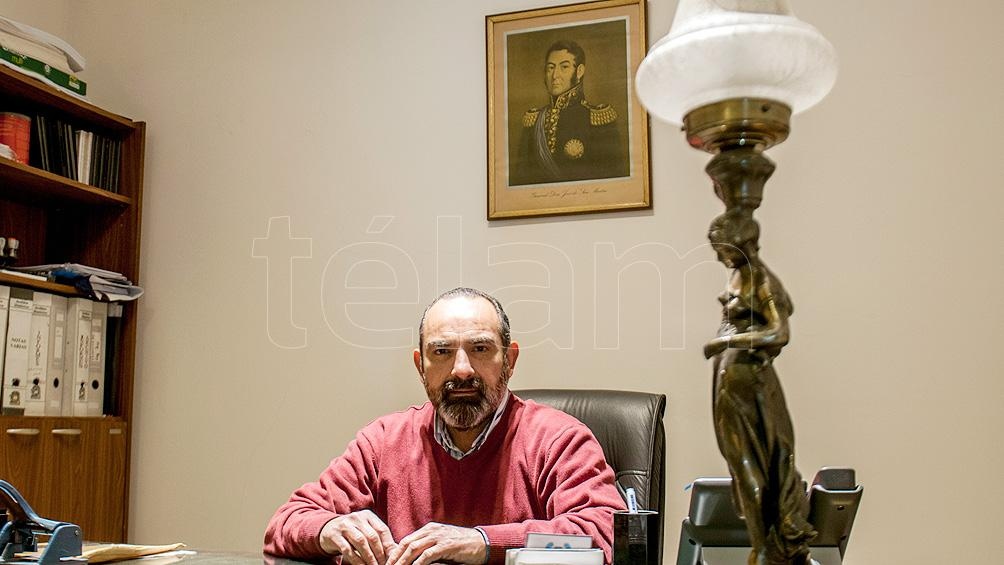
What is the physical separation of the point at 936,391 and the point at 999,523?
350 millimetres

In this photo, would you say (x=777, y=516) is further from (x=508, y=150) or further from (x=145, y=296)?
(x=145, y=296)

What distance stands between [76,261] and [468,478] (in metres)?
1.80

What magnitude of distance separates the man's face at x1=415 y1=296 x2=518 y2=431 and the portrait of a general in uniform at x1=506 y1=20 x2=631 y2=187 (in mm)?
725

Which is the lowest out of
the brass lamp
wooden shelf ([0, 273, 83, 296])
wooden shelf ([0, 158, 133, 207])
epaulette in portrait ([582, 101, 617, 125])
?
the brass lamp

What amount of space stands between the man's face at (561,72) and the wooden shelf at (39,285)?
157 cm

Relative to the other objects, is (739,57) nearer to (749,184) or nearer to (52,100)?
(749,184)

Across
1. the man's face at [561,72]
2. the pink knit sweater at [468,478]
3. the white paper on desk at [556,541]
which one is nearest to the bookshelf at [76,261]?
the pink knit sweater at [468,478]

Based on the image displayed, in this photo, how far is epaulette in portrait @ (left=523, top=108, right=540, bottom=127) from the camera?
8.75 feet

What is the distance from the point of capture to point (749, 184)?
2.09 ft

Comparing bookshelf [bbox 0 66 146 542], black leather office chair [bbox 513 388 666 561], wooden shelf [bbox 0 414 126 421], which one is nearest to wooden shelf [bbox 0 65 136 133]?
bookshelf [bbox 0 66 146 542]

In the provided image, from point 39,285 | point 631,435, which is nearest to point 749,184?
point 631,435

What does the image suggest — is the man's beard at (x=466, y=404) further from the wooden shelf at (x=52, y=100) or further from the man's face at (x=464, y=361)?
the wooden shelf at (x=52, y=100)

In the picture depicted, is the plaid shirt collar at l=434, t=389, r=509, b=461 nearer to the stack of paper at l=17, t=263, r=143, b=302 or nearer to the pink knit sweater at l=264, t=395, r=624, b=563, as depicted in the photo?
the pink knit sweater at l=264, t=395, r=624, b=563

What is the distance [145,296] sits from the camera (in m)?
3.01
